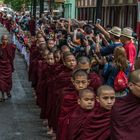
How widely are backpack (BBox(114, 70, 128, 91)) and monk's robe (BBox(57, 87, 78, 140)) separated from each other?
879 millimetres

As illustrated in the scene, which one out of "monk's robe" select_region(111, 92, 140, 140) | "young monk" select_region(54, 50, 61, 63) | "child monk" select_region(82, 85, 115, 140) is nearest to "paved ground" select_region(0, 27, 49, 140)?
"young monk" select_region(54, 50, 61, 63)

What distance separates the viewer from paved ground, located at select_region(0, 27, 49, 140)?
9711 millimetres

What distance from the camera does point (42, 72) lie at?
451 inches

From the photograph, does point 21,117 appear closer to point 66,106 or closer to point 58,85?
point 58,85

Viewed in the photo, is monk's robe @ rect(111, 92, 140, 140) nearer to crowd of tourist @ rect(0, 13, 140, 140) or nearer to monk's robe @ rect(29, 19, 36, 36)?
crowd of tourist @ rect(0, 13, 140, 140)

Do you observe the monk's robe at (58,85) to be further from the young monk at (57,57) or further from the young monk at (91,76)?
the young monk at (57,57)

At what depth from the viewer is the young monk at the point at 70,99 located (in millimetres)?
7414

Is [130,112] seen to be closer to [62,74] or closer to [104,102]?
[104,102]

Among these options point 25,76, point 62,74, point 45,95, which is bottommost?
point 25,76

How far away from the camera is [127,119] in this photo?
198 inches

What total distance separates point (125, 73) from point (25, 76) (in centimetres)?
1036

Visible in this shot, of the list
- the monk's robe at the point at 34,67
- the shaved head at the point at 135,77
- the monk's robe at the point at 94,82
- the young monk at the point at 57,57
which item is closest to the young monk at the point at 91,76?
the monk's robe at the point at 94,82

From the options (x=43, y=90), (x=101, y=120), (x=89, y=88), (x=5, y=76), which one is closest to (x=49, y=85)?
(x=43, y=90)

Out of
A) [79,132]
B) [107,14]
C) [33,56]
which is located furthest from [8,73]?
[107,14]
